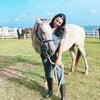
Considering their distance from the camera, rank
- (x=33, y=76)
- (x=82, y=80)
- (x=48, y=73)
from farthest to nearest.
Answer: (x=33, y=76) < (x=82, y=80) < (x=48, y=73)

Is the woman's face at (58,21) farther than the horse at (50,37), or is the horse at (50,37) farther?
the woman's face at (58,21)

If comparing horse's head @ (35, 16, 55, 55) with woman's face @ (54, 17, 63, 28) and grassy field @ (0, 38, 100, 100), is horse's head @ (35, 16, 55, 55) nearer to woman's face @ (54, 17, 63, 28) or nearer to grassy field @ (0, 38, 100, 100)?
woman's face @ (54, 17, 63, 28)

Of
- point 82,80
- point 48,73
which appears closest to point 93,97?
point 82,80

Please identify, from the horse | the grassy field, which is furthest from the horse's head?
the grassy field

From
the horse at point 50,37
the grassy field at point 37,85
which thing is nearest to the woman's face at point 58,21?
the horse at point 50,37

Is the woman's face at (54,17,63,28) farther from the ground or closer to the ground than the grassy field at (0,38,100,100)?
farther from the ground

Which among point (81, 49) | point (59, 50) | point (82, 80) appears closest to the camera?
point (59, 50)

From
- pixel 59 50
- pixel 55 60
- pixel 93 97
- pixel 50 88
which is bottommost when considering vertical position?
pixel 93 97

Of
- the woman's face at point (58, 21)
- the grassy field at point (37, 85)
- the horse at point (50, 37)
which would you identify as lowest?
the grassy field at point (37, 85)

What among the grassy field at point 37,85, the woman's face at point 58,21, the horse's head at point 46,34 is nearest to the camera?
the horse's head at point 46,34

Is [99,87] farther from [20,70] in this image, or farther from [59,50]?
[20,70]

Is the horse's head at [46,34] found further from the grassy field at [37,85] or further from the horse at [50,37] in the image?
the grassy field at [37,85]

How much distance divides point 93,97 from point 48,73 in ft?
3.53

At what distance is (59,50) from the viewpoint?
217cm
